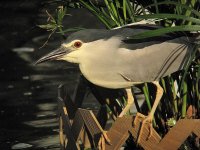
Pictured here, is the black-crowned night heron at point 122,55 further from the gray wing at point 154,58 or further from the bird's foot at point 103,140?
the bird's foot at point 103,140

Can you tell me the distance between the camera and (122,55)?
3.31 metres

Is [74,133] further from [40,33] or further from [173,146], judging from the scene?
[40,33]

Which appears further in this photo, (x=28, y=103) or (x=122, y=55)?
(x=28, y=103)

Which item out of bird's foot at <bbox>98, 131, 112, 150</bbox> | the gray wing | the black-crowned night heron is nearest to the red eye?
the black-crowned night heron

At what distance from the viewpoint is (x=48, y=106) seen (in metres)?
6.75

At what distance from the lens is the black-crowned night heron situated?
3324 mm

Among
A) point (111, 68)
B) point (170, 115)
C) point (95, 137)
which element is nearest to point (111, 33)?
point (111, 68)

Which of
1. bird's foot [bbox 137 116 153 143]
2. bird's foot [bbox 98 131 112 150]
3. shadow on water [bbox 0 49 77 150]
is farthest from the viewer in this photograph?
shadow on water [bbox 0 49 77 150]

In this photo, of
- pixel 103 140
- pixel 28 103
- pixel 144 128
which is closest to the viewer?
pixel 144 128

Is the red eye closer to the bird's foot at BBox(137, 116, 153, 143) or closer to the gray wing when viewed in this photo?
the gray wing

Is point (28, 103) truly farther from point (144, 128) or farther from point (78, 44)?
point (144, 128)

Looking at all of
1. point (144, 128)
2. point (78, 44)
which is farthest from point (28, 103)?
point (144, 128)

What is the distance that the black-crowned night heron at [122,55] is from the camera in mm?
3324

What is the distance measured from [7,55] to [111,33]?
617 centimetres
